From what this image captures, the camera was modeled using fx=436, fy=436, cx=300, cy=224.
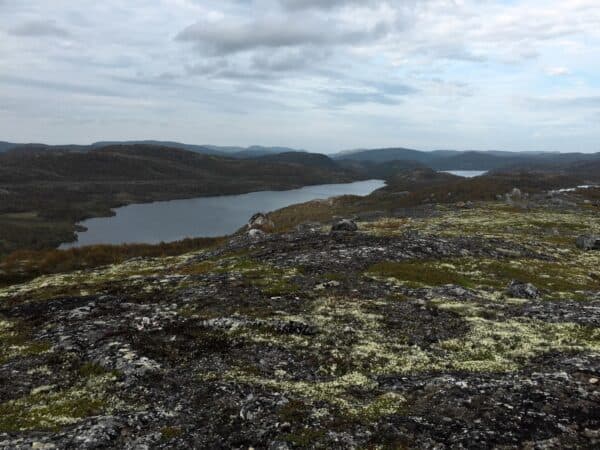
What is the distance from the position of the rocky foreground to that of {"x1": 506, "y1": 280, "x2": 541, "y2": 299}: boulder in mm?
100

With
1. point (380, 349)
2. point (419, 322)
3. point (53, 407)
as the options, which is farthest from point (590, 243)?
point (53, 407)

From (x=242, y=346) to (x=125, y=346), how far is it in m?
5.50

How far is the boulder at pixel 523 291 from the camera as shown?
28.5m

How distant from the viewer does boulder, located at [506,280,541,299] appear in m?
28.5

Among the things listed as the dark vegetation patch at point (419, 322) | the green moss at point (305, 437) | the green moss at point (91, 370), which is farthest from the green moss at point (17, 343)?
the dark vegetation patch at point (419, 322)

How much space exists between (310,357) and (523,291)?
55.9 feet

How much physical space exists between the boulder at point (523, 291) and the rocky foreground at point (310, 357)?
100 millimetres

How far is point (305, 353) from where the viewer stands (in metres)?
19.9

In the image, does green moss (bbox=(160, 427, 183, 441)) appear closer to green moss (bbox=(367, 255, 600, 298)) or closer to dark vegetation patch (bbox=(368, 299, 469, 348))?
dark vegetation patch (bbox=(368, 299, 469, 348))

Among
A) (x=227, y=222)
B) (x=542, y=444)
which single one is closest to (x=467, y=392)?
(x=542, y=444)

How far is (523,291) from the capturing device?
2873 cm

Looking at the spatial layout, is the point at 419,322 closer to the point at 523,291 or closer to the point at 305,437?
the point at 523,291

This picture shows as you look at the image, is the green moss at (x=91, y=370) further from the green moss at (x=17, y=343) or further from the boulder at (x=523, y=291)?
the boulder at (x=523, y=291)

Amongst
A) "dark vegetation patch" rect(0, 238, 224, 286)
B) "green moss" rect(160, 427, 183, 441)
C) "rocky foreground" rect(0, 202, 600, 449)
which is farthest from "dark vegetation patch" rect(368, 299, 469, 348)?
"dark vegetation patch" rect(0, 238, 224, 286)
